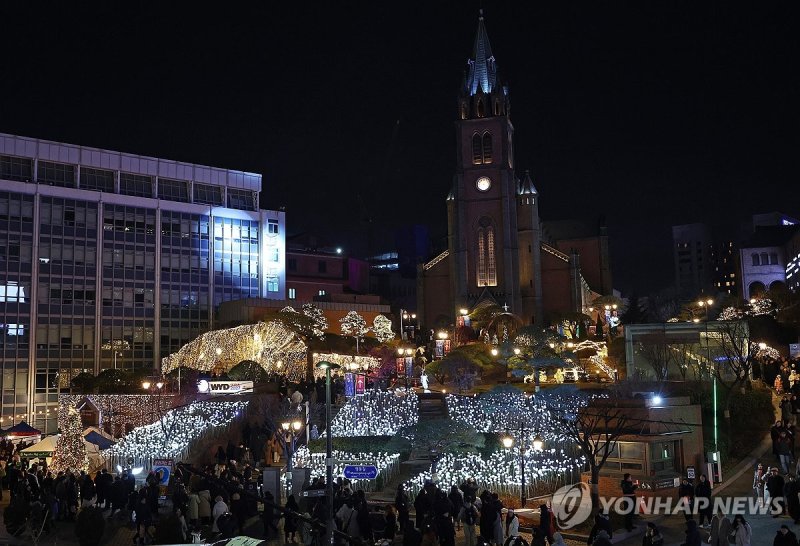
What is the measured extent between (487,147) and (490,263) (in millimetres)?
12802

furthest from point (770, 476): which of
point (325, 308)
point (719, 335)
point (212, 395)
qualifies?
point (325, 308)

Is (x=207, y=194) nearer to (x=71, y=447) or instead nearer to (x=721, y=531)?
(x=71, y=447)

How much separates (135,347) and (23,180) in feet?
51.0

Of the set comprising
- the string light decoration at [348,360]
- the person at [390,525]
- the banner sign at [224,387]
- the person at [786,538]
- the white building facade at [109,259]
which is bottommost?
the person at [390,525]

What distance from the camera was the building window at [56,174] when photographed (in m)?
62.2

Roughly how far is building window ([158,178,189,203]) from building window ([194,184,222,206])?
94 centimetres

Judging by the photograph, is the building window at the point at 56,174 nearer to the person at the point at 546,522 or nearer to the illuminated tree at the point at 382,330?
the illuminated tree at the point at 382,330

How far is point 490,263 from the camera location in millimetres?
82625

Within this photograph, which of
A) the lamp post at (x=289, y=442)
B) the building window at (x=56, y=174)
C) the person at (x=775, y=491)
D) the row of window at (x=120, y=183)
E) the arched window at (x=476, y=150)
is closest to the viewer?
the person at (x=775, y=491)

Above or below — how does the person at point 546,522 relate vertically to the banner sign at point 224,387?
below

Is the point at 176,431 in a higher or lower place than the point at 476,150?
lower

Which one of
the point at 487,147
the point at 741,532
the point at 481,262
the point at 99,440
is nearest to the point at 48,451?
the point at 99,440

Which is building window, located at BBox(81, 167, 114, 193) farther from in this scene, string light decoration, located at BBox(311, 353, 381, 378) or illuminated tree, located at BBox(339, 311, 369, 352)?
string light decoration, located at BBox(311, 353, 381, 378)

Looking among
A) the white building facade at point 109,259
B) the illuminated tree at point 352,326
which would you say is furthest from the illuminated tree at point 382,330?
the white building facade at point 109,259
